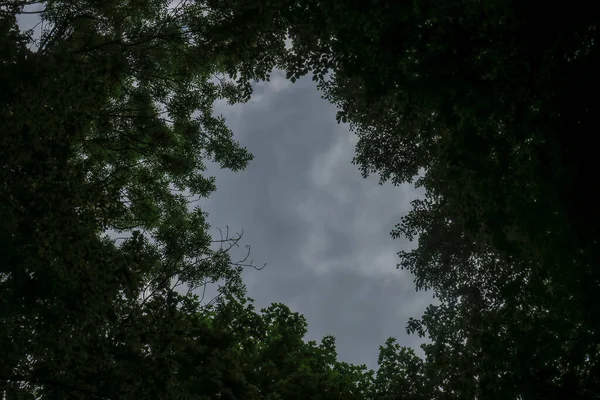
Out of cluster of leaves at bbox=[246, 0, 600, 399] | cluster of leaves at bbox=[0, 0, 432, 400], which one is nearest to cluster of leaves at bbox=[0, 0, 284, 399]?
cluster of leaves at bbox=[0, 0, 432, 400]

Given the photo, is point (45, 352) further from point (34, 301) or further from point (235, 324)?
point (235, 324)

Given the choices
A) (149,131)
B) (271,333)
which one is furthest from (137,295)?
(149,131)

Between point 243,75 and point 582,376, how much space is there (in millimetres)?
9210

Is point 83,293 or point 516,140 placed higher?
point 516,140

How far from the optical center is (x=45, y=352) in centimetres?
798

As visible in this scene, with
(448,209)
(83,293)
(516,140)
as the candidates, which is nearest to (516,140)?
(516,140)

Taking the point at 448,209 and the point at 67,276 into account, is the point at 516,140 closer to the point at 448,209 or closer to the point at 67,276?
the point at 448,209

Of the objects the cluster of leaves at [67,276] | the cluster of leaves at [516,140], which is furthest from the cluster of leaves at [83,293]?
the cluster of leaves at [516,140]

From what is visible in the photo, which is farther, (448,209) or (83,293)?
(448,209)

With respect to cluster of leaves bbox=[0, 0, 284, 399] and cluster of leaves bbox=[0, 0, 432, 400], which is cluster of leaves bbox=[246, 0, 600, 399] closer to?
cluster of leaves bbox=[0, 0, 432, 400]

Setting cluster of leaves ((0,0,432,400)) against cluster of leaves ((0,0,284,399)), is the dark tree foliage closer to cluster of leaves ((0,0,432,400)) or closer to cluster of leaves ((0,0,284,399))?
cluster of leaves ((0,0,432,400))

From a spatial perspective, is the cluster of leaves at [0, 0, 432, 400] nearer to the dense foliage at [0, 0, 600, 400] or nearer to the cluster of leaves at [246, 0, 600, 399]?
the dense foliage at [0, 0, 600, 400]

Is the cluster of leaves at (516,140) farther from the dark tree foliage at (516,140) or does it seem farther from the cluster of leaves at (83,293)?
the cluster of leaves at (83,293)

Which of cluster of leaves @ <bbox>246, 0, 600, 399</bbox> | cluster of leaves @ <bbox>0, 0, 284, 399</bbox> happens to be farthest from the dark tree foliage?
cluster of leaves @ <bbox>0, 0, 284, 399</bbox>
